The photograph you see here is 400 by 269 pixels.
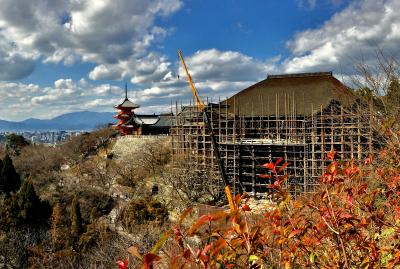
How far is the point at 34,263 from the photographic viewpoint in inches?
589

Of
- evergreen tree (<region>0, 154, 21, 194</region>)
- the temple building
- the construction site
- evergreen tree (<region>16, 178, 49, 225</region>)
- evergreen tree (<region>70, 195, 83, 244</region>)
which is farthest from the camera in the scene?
the temple building

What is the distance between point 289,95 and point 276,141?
3565 mm

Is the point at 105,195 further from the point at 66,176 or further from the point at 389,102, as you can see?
the point at 389,102

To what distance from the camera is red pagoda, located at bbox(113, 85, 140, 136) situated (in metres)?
33.8

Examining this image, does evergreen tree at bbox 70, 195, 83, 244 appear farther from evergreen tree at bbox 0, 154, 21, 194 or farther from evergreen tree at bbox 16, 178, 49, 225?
evergreen tree at bbox 0, 154, 21, 194

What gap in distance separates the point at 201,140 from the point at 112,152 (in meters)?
11.6

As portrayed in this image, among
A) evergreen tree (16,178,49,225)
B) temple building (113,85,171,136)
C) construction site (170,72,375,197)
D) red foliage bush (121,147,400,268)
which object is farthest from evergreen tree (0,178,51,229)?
red foliage bush (121,147,400,268)

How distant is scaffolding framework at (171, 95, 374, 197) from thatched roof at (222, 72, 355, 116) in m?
0.27

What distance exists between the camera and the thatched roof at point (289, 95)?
1830cm

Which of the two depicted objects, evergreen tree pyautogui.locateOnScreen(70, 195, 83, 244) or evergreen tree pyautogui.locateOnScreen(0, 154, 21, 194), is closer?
evergreen tree pyautogui.locateOnScreen(70, 195, 83, 244)

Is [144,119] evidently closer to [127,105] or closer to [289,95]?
[127,105]

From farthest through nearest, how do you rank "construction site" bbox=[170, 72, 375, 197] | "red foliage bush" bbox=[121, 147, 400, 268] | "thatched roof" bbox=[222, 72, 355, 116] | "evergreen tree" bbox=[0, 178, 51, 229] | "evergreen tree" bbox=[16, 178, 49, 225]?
1. "evergreen tree" bbox=[16, 178, 49, 225]
2. "evergreen tree" bbox=[0, 178, 51, 229]
3. "thatched roof" bbox=[222, 72, 355, 116]
4. "construction site" bbox=[170, 72, 375, 197]
5. "red foliage bush" bbox=[121, 147, 400, 268]

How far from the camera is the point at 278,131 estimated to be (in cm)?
1836

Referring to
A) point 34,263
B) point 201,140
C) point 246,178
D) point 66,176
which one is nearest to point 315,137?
point 246,178
